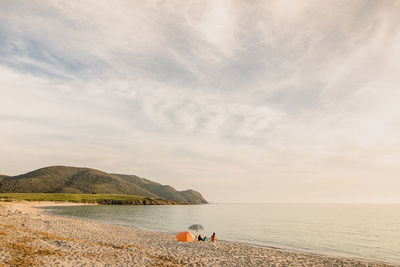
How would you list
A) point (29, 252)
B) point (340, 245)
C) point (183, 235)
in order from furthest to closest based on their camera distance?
1. point (340, 245)
2. point (183, 235)
3. point (29, 252)

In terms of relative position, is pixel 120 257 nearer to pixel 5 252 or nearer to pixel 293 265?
pixel 5 252

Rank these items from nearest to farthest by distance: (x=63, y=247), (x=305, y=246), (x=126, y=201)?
(x=63, y=247) < (x=305, y=246) < (x=126, y=201)

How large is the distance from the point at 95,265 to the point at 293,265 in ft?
56.9

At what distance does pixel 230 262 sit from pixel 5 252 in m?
17.3

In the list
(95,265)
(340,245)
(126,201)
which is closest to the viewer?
(95,265)

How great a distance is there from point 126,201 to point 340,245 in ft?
580

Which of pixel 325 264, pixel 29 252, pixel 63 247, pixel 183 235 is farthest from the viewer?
pixel 183 235

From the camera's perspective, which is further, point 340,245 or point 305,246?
point 340,245

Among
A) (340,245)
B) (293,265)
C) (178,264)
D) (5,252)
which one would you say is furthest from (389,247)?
(5,252)

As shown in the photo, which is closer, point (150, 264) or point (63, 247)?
point (150, 264)

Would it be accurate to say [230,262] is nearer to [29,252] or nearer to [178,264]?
[178,264]

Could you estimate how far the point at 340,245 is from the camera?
136ft

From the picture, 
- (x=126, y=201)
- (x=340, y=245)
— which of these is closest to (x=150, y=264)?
(x=340, y=245)

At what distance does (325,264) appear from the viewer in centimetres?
2439
